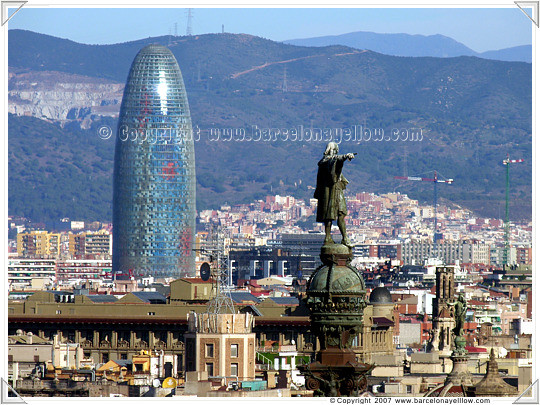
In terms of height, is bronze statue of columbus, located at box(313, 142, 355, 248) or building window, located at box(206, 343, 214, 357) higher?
bronze statue of columbus, located at box(313, 142, 355, 248)

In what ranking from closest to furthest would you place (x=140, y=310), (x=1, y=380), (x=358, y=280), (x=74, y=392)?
(x=358, y=280), (x=1, y=380), (x=74, y=392), (x=140, y=310)

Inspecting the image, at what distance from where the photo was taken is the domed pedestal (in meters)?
21.3

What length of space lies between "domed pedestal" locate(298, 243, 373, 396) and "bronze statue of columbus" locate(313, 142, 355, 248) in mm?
338

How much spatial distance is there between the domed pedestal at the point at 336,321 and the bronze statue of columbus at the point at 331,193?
34cm

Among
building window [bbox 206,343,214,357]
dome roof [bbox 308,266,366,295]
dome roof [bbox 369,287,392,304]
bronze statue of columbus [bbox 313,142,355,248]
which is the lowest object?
building window [bbox 206,343,214,357]

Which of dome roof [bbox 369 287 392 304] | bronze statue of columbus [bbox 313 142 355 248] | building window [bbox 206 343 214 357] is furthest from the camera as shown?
dome roof [bbox 369 287 392 304]

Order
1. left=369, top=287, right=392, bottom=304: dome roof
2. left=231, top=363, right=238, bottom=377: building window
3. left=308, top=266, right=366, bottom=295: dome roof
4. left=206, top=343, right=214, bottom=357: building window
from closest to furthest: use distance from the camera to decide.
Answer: left=308, top=266, right=366, bottom=295: dome roof → left=231, top=363, right=238, bottom=377: building window → left=206, top=343, right=214, bottom=357: building window → left=369, top=287, right=392, bottom=304: dome roof

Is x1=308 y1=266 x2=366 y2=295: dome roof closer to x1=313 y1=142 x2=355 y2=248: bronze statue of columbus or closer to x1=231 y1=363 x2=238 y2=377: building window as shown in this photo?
x1=313 y1=142 x2=355 y2=248: bronze statue of columbus

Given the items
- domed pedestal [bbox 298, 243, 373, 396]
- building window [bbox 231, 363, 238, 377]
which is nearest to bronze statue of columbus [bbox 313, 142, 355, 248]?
domed pedestal [bbox 298, 243, 373, 396]

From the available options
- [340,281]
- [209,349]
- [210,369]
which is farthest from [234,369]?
[340,281]
